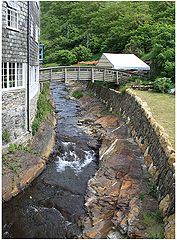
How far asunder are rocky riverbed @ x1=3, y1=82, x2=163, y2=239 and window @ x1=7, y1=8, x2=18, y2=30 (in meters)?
7.04

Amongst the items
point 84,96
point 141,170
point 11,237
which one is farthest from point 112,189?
point 84,96

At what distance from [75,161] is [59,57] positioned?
1207 inches

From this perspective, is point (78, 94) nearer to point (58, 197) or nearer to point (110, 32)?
point (110, 32)

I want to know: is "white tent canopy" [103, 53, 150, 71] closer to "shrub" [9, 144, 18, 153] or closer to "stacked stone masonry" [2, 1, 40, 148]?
"stacked stone masonry" [2, 1, 40, 148]

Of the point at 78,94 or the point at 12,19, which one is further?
the point at 78,94

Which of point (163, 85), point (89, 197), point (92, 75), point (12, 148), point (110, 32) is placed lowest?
point (89, 197)

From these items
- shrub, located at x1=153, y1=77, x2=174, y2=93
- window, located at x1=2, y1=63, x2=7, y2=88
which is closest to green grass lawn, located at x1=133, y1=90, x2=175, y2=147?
shrub, located at x1=153, y1=77, x2=174, y2=93

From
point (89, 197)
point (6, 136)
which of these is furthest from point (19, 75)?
point (89, 197)

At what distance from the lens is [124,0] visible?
58156mm

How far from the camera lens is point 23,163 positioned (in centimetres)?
1412

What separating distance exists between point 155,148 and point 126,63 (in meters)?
17.7

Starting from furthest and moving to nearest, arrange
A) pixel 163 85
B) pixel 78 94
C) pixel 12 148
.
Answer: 1. pixel 78 94
2. pixel 163 85
3. pixel 12 148

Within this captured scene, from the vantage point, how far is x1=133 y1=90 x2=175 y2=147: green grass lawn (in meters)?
13.9

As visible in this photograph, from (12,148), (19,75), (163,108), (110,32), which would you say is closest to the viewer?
(12,148)
